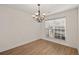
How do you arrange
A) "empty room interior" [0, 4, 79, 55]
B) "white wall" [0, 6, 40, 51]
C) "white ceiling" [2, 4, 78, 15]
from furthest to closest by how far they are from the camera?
"white wall" [0, 6, 40, 51]
"empty room interior" [0, 4, 79, 55]
"white ceiling" [2, 4, 78, 15]

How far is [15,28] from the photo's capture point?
2.85 m

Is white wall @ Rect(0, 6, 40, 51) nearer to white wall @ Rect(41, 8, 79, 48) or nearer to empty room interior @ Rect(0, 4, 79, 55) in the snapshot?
empty room interior @ Rect(0, 4, 79, 55)

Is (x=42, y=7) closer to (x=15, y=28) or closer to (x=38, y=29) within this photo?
(x=38, y=29)

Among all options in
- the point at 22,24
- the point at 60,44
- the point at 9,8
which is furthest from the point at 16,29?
the point at 60,44

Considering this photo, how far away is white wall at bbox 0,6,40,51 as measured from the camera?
253 centimetres

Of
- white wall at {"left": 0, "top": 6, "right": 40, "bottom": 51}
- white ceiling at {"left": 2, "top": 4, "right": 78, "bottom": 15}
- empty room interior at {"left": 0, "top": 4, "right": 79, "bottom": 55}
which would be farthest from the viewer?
white wall at {"left": 0, "top": 6, "right": 40, "bottom": 51}

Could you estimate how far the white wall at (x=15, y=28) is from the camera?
253 centimetres

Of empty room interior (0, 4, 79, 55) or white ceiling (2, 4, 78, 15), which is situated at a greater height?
white ceiling (2, 4, 78, 15)

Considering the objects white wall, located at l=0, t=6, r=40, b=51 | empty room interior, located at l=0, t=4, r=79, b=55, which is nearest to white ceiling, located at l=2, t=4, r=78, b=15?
empty room interior, located at l=0, t=4, r=79, b=55

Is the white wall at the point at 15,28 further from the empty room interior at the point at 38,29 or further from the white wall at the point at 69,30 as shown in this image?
the white wall at the point at 69,30

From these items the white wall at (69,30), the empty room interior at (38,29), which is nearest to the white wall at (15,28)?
the empty room interior at (38,29)

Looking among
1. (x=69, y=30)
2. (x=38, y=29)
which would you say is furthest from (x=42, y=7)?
(x=69, y=30)
